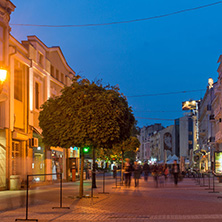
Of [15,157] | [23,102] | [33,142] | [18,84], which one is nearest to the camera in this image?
[15,157]

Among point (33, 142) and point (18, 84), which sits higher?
point (18, 84)

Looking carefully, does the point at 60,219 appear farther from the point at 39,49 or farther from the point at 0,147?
the point at 39,49

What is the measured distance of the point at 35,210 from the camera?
43.2 feet

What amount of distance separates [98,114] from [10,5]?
1043 centimetres

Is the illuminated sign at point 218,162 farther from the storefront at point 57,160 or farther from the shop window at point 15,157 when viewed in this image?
the shop window at point 15,157

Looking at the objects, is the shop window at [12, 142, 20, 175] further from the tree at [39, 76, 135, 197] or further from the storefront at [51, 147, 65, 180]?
the tree at [39, 76, 135, 197]

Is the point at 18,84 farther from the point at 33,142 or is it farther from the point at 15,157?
the point at 15,157

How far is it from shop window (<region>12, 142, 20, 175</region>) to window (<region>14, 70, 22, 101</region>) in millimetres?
2818

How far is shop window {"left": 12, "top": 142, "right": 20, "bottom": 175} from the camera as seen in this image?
2561 centimetres

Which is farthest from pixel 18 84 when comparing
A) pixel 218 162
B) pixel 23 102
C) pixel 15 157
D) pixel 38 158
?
pixel 218 162

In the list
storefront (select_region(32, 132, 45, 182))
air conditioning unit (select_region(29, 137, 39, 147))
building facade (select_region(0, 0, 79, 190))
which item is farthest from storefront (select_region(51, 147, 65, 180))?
air conditioning unit (select_region(29, 137, 39, 147))

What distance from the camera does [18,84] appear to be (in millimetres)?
27094

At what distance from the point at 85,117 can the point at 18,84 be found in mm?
10789

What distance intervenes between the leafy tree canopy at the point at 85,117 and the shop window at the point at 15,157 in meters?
7.35
